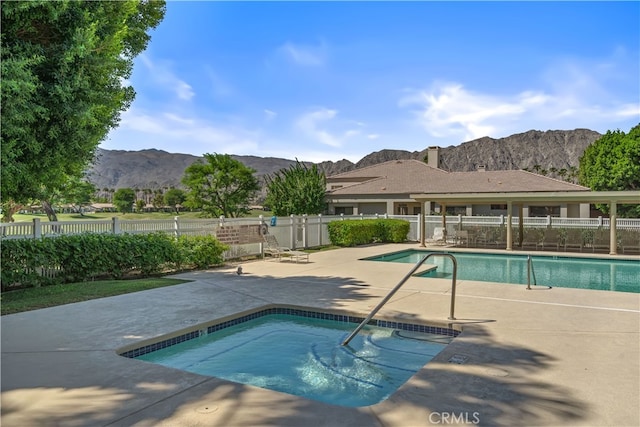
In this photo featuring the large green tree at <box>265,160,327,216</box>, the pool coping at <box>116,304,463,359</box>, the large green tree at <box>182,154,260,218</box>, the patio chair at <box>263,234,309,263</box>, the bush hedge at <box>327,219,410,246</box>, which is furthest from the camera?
the large green tree at <box>182,154,260,218</box>

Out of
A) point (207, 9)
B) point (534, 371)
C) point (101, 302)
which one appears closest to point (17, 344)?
point (101, 302)

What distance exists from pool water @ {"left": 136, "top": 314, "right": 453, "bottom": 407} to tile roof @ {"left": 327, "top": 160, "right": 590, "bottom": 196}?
25.8 meters

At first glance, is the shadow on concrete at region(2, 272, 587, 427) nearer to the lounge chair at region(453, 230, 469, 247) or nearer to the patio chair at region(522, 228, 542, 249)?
the lounge chair at region(453, 230, 469, 247)

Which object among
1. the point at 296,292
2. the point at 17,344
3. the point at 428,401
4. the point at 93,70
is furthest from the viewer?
the point at 296,292

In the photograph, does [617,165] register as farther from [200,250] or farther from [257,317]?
[257,317]

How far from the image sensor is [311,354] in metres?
5.47

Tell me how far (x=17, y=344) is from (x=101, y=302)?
249 cm

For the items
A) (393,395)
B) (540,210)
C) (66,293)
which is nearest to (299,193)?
(540,210)

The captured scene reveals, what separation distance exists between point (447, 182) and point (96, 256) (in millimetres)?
28765

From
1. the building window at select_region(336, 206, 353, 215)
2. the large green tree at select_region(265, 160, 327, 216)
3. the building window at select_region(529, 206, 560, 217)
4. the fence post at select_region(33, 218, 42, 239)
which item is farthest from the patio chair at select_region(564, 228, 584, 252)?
the large green tree at select_region(265, 160, 327, 216)

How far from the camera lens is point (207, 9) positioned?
14.8m

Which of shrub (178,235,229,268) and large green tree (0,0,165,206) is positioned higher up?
large green tree (0,0,165,206)

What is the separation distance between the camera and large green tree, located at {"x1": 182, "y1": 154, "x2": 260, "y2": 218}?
4747 centimetres

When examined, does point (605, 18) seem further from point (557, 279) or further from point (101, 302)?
point (101, 302)
